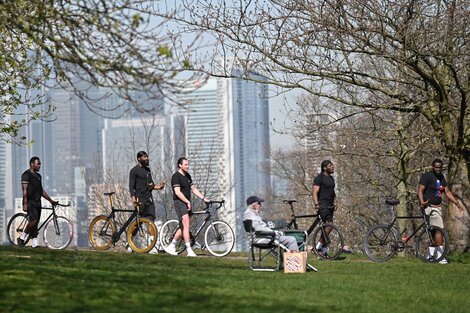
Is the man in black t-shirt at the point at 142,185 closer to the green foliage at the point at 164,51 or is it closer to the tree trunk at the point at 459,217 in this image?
the tree trunk at the point at 459,217

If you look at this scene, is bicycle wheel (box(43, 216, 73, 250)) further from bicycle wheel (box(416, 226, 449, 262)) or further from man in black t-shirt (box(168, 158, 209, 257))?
bicycle wheel (box(416, 226, 449, 262))

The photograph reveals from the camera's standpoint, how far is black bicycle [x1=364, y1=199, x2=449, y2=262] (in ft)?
75.9

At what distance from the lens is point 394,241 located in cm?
2325

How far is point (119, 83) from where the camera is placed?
15797 mm

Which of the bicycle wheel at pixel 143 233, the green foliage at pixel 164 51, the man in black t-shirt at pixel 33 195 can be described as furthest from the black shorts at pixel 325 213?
the green foliage at pixel 164 51

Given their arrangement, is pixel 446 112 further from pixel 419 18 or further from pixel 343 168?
pixel 343 168

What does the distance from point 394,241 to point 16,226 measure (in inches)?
322

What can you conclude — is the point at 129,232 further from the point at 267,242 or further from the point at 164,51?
the point at 164,51

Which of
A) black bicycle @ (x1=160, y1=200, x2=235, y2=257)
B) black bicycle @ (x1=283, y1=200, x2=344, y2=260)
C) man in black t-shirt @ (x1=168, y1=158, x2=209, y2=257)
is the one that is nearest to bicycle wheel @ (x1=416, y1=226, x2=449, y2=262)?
black bicycle @ (x1=283, y1=200, x2=344, y2=260)

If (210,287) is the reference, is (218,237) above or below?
above

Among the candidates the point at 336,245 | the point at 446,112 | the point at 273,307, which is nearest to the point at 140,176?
the point at 336,245

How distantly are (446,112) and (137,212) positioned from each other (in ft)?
24.9

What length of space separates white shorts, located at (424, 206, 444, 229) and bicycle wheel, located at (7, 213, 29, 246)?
8113mm

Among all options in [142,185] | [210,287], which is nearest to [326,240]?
[142,185]
